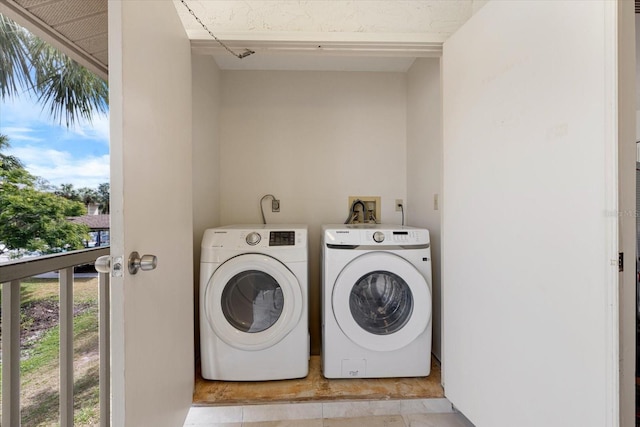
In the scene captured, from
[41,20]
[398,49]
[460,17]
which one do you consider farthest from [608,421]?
[41,20]

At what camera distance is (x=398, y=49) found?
151cm

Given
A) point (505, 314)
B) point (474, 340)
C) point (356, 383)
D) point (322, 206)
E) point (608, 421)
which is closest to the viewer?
point (608, 421)

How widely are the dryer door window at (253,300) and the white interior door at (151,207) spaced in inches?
11.8

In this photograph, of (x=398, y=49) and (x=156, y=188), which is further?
(x=398, y=49)

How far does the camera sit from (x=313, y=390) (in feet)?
5.10

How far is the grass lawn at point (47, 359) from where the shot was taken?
1.16m

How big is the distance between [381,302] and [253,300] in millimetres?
777

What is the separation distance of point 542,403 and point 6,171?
2407 millimetres

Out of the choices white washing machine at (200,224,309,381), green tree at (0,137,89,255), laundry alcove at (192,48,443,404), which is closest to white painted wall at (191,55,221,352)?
laundry alcove at (192,48,443,404)

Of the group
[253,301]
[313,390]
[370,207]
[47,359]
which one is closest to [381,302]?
[313,390]

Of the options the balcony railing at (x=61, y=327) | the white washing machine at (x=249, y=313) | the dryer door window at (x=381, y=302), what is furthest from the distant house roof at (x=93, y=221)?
the dryer door window at (x=381, y=302)

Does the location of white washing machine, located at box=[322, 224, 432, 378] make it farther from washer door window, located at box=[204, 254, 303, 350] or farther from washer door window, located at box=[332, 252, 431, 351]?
washer door window, located at box=[204, 254, 303, 350]

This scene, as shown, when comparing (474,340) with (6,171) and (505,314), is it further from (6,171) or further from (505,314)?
(6,171)

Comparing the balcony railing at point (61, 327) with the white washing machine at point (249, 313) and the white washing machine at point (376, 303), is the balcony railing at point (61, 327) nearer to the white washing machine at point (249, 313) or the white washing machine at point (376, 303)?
the white washing machine at point (249, 313)
